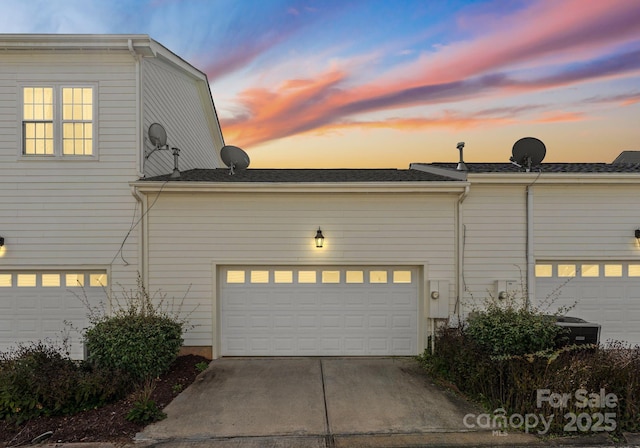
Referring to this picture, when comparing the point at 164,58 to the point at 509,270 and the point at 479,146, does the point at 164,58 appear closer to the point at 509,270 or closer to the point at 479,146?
the point at 509,270

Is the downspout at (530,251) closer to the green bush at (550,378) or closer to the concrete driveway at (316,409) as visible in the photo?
the green bush at (550,378)

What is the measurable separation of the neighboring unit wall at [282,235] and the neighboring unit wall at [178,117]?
1.78 meters

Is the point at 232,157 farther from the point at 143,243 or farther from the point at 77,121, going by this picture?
the point at 77,121

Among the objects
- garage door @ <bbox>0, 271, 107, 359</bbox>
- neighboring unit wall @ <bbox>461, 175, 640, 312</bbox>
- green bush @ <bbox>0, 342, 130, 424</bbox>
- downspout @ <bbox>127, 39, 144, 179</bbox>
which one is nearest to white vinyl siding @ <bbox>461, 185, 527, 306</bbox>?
neighboring unit wall @ <bbox>461, 175, 640, 312</bbox>

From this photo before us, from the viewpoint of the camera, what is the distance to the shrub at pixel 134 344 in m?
5.33

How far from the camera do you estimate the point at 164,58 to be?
7.84 m

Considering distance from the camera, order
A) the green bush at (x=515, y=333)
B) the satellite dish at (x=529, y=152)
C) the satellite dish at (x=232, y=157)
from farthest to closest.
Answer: the satellite dish at (x=232, y=157) → the satellite dish at (x=529, y=152) → the green bush at (x=515, y=333)

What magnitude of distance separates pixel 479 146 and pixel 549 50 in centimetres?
338

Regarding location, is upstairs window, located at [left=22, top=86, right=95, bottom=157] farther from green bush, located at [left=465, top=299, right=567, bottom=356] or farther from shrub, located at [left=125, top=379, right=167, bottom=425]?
green bush, located at [left=465, top=299, right=567, bottom=356]

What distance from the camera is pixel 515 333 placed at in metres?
5.18

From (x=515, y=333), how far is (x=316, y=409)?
3.38 meters

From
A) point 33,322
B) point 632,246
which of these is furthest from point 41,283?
point 632,246

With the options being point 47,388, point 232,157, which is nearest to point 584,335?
point 232,157

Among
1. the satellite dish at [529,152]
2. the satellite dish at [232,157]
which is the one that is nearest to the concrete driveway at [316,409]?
the satellite dish at [232,157]
